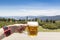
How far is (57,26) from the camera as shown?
4398 millimetres

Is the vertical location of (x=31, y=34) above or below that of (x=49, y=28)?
above

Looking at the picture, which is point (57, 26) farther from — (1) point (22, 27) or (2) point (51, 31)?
(1) point (22, 27)

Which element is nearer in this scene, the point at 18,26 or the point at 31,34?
the point at 31,34

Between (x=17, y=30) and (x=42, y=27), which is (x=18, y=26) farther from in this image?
(x=42, y=27)

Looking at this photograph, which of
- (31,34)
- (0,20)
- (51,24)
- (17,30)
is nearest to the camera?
(31,34)

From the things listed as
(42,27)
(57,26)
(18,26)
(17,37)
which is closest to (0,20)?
(17,37)

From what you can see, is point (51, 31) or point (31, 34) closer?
point (31, 34)

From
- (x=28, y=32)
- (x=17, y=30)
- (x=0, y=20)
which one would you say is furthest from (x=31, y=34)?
(x=0, y=20)

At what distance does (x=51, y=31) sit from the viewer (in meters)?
4.52

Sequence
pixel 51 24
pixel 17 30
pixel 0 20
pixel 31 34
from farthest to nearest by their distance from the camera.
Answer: pixel 51 24 < pixel 0 20 < pixel 17 30 < pixel 31 34

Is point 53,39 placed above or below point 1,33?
below

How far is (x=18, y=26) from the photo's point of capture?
122cm

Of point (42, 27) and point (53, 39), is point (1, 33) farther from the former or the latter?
point (42, 27)

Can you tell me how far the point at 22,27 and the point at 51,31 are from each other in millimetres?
3370
